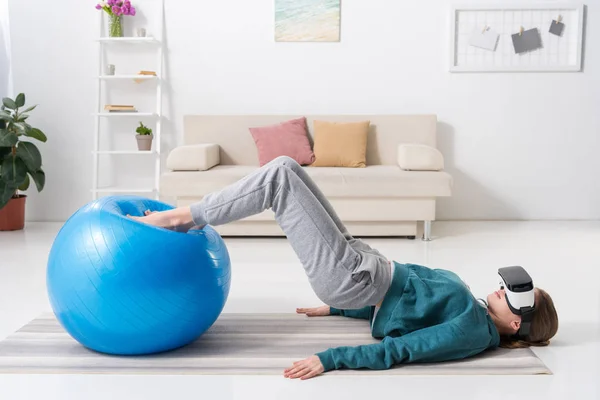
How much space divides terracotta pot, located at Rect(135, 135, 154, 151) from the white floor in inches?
34.8

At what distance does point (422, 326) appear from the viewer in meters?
2.24

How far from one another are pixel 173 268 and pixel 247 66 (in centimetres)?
345

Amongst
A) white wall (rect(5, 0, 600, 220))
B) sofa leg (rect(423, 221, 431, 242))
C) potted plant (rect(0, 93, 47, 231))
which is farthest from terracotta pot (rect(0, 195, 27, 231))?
sofa leg (rect(423, 221, 431, 242))

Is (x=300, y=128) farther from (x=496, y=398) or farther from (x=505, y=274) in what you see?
(x=496, y=398)

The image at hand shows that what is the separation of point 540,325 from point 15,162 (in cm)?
Result: 384

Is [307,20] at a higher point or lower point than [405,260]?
higher

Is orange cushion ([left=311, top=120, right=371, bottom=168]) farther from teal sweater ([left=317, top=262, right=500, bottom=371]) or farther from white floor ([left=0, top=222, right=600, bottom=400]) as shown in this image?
teal sweater ([left=317, top=262, right=500, bottom=371])

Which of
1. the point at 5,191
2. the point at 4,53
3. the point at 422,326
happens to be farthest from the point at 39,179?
the point at 422,326

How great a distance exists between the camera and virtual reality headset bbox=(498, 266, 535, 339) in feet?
7.14

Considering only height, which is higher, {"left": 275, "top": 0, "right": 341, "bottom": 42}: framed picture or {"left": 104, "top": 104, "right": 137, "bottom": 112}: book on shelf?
{"left": 275, "top": 0, "right": 341, "bottom": 42}: framed picture

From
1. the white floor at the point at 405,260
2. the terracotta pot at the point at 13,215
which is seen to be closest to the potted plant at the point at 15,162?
the terracotta pot at the point at 13,215

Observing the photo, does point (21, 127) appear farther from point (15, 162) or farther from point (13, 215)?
point (13, 215)

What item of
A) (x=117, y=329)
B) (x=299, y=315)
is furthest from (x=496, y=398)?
(x=117, y=329)

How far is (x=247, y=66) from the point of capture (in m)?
5.31
